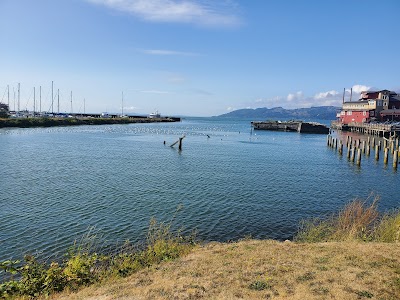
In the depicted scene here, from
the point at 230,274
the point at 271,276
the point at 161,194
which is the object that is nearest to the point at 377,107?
the point at 161,194

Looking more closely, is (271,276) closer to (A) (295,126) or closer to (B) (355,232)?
(B) (355,232)

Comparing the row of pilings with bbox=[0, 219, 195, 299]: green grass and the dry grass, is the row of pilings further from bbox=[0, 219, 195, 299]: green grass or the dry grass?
bbox=[0, 219, 195, 299]: green grass

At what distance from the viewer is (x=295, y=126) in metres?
115

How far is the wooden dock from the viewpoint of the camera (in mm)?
71812

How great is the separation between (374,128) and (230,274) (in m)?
80.7

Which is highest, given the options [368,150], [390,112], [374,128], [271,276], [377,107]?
[377,107]

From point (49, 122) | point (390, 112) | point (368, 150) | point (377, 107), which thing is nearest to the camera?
point (368, 150)

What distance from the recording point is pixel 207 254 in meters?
13.4

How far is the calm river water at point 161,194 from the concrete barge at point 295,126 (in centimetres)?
6476

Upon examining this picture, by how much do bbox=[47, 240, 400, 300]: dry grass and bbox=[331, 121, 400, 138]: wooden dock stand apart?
57765 millimetres

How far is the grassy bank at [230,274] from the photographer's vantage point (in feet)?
30.9

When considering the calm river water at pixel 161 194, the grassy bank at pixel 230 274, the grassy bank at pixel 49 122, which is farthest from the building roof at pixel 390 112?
the grassy bank at pixel 49 122

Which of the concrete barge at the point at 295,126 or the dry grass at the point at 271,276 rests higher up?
the concrete barge at the point at 295,126

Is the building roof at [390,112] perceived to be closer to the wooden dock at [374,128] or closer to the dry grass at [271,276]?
the wooden dock at [374,128]
